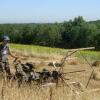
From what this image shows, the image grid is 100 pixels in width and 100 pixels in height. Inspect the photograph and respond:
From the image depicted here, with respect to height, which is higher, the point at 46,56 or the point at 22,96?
the point at 22,96

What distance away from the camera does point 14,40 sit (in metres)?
106

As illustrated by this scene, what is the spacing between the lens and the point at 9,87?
8680 mm

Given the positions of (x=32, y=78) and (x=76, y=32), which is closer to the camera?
(x=32, y=78)

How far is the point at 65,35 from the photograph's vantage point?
10019 cm

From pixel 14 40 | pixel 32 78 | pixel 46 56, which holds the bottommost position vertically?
pixel 14 40

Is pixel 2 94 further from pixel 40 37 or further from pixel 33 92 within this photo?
pixel 40 37

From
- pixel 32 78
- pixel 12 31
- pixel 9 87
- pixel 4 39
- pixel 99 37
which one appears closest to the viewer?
pixel 9 87

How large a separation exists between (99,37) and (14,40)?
921 inches

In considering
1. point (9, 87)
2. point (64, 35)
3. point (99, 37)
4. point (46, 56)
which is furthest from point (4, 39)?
point (64, 35)

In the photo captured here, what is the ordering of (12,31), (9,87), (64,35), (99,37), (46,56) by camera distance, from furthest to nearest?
(12,31)
(64,35)
(99,37)
(46,56)
(9,87)

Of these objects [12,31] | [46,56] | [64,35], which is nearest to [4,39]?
[46,56]

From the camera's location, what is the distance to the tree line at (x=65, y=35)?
92.5 metres

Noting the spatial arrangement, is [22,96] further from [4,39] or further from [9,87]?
[4,39]

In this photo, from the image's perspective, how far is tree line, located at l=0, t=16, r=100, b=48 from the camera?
9252cm
